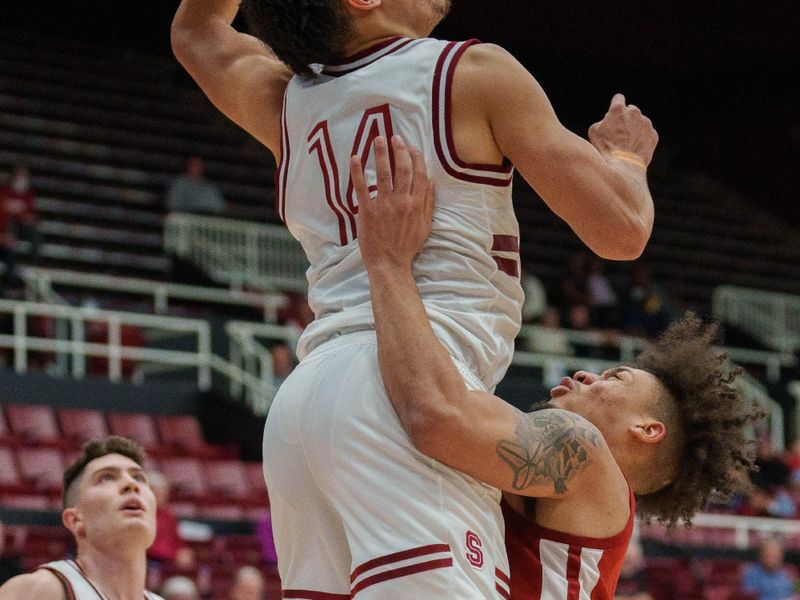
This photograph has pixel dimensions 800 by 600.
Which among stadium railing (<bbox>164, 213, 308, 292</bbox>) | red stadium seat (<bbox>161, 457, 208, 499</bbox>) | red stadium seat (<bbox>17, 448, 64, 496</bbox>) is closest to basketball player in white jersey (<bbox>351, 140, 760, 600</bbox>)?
red stadium seat (<bbox>17, 448, 64, 496</bbox>)

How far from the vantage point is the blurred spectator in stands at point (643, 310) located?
1666 cm

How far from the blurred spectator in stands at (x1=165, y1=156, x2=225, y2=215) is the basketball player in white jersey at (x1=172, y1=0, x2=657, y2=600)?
13.0m

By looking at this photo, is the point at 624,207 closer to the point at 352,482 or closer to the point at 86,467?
the point at 352,482

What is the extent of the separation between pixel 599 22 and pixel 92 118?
6.96 metres

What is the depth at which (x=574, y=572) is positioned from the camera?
3.23m

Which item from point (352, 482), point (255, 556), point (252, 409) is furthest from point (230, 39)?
point (252, 409)

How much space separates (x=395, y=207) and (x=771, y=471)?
38.1 ft

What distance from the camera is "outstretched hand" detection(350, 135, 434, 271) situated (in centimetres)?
296

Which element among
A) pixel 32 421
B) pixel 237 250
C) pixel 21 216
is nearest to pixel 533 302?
pixel 237 250

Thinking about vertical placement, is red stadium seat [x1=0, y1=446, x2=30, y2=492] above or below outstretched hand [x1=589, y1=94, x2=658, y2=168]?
below

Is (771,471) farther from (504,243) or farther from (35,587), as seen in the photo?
(504,243)

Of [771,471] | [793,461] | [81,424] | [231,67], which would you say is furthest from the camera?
[793,461]

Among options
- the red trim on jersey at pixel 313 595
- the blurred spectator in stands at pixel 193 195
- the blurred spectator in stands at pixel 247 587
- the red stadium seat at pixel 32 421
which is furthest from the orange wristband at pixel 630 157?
the blurred spectator in stands at pixel 193 195

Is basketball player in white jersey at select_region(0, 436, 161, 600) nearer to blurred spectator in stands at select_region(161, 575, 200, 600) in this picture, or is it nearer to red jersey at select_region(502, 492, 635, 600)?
blurred spectator in stands at select_region(161, 575, 200, 600)
